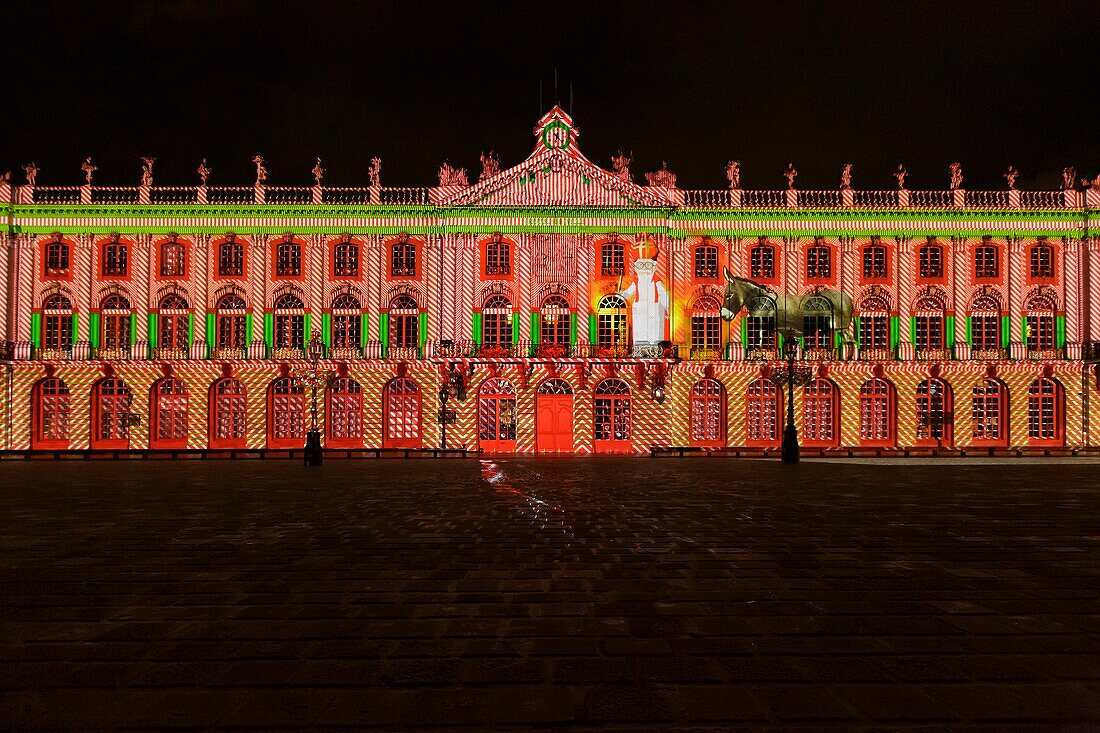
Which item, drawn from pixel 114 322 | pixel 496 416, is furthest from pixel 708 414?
pixel 114 322

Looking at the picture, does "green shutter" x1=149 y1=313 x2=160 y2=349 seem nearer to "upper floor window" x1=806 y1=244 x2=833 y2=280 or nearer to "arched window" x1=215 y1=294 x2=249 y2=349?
"arched window" x1=215 y1=294 x2=249 y2=349

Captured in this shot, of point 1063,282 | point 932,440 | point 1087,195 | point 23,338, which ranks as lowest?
point 932,440

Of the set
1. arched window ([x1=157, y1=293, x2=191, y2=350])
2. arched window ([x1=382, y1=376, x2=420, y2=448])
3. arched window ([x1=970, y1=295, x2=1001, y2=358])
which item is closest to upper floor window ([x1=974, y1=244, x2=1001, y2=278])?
arched window ([x1=970, y1=295, x2=1001, y2=358])

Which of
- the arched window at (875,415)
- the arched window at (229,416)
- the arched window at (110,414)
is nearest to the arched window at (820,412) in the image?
the arched window at (875,415)

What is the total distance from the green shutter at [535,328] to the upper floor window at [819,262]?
12774mm

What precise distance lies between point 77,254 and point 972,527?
38.5 m

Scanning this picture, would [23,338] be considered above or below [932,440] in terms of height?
above

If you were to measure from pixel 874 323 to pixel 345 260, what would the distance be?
80.9 ft

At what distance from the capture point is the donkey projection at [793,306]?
116ft

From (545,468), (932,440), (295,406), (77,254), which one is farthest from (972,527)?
(77,254)

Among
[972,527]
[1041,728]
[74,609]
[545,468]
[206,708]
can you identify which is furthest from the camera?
[545,468]

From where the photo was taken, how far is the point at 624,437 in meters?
36.3

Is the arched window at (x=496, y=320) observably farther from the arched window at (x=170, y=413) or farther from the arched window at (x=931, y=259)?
the arched window at (x=931, y=259)

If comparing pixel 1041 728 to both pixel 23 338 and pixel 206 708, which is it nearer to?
pixel 206 708
